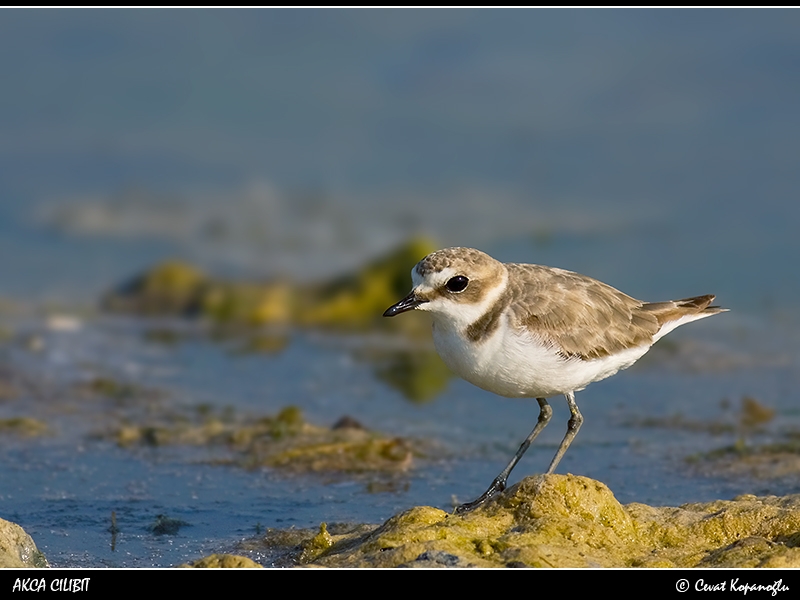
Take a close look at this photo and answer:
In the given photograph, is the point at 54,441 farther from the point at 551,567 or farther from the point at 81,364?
→ the point at 551,567

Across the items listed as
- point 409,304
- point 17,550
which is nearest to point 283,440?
point 409,304

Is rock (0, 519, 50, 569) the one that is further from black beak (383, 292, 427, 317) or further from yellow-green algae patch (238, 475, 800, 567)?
black beak (383, 292, 427, 317)

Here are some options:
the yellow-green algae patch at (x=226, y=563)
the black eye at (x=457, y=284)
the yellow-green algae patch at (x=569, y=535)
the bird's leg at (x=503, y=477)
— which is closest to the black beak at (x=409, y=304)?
the black eye at (x=457, y=284)

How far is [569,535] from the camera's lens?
6.08m

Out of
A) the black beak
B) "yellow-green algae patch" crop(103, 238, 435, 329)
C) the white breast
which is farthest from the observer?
"yellow-green algae patch" crop(103, 238, 435, 329)

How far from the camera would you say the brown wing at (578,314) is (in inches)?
277

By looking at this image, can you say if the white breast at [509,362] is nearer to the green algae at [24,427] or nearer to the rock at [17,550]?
the rock at [17,550]

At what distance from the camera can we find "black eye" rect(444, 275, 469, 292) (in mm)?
6844

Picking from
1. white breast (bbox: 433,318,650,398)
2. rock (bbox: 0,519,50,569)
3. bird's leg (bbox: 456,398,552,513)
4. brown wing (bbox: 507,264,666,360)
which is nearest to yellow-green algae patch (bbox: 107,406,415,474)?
bird's leg (bbox: 456,398,552,513)

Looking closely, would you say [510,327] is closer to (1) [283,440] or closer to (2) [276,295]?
(1) [283,440]

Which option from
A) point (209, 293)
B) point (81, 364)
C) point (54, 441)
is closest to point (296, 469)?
point (54, 441)

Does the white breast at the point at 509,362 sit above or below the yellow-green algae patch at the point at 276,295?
below
